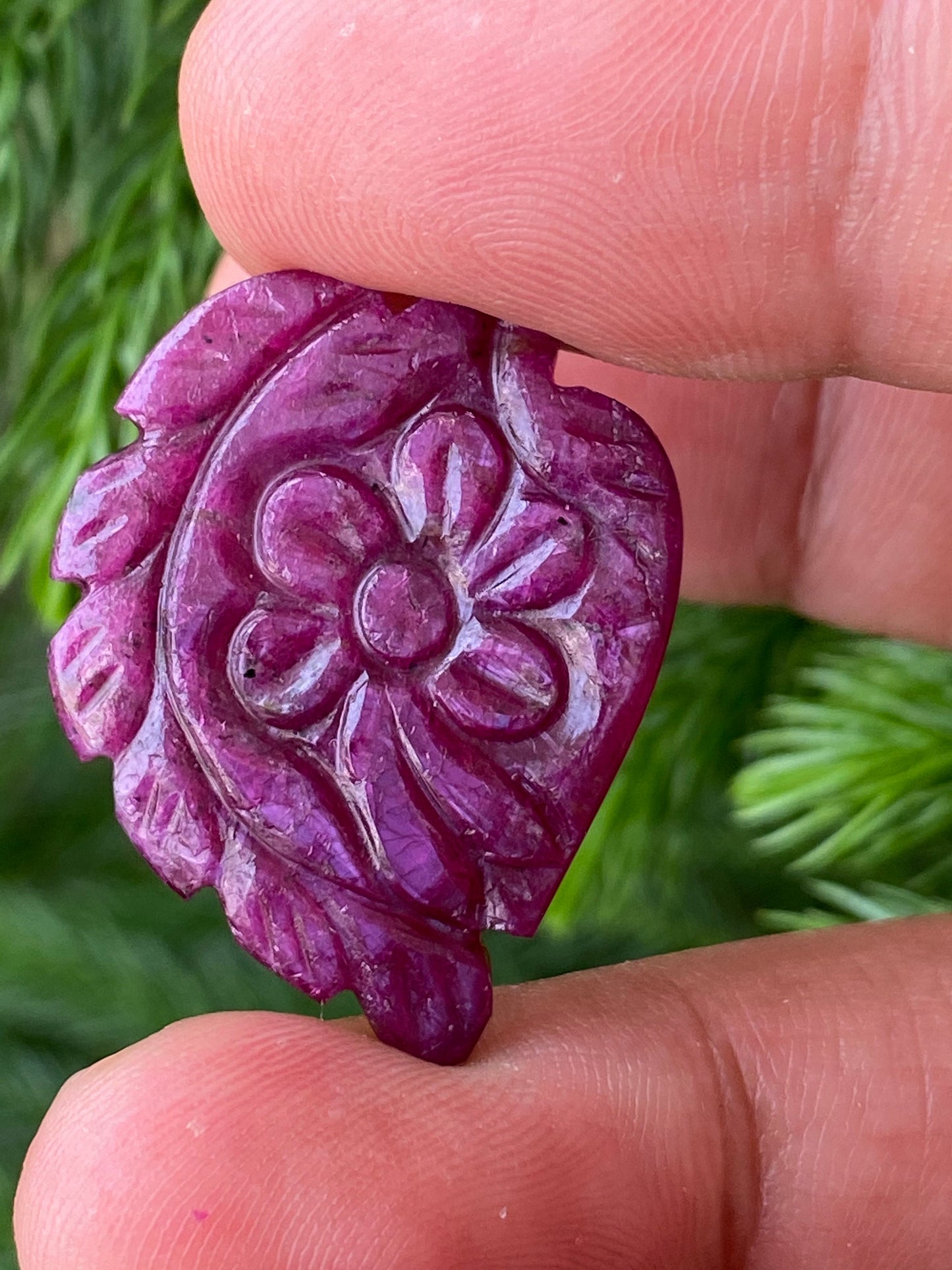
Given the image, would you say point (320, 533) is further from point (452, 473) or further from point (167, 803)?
point (167, 803)

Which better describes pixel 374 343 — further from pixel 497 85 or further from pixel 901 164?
pixel 901 164

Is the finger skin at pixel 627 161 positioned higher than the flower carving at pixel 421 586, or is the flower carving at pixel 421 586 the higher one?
the finger skin at pixel 627 161

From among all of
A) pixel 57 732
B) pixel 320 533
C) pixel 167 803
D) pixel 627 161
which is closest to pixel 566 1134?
pixel 167 803

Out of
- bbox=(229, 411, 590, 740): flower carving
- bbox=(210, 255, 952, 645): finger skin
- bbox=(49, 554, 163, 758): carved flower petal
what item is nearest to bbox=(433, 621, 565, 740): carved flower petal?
bbox=(229, 411, 590, 740): flower carving

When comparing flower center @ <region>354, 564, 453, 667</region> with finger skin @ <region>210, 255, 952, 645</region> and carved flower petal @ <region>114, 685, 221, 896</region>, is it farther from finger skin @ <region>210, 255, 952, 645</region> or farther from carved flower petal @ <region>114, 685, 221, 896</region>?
finger skin @ <region>210, 255, 952, 645</region>

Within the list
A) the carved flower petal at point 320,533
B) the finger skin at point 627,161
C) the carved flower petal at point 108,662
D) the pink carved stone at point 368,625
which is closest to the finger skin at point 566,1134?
the pink carved stone at point 368,625

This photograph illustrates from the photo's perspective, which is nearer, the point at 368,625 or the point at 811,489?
the point at 368,625

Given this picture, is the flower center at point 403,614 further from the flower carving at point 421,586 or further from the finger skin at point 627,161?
the finger skin at point 627,161
